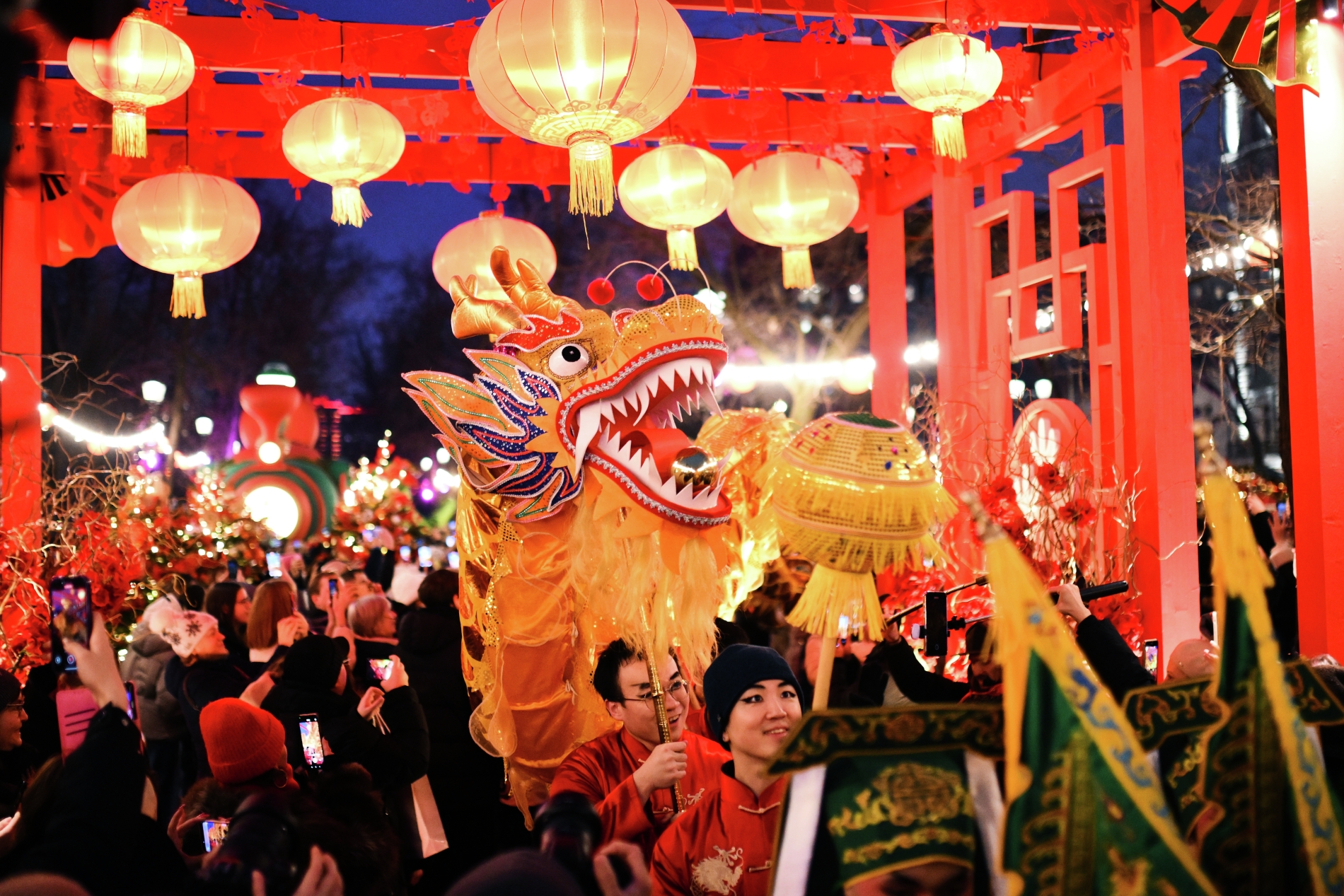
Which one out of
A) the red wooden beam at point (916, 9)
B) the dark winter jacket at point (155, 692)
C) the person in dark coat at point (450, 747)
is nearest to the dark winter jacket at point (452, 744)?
the person in dark coat at point (450, 747)

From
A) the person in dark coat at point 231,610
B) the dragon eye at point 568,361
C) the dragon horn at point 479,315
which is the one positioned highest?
the dragon horn at point 479,315

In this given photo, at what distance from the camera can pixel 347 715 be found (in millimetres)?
3742

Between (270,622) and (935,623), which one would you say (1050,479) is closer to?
(935,623)

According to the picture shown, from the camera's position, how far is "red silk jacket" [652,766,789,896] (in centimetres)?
245

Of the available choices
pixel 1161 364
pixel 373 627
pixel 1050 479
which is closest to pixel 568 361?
pixel 373 627

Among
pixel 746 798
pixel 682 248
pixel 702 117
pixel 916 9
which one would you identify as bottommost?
pixel 746 798

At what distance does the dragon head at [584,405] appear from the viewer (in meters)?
3.27

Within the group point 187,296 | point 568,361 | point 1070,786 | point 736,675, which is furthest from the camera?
point 187,296

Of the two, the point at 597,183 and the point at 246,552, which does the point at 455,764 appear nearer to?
the point at 597,183

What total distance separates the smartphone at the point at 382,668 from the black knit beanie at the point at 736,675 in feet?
5.30

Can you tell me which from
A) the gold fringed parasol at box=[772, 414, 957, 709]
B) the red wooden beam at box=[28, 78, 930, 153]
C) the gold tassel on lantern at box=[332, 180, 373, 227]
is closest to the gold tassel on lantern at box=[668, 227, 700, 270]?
the red wooden beam at box=[28, 78, 930, 153]

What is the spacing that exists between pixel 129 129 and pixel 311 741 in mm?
3359

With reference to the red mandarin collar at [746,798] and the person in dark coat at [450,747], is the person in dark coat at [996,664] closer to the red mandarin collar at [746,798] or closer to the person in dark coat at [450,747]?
the red mandarin collar at [746,798]

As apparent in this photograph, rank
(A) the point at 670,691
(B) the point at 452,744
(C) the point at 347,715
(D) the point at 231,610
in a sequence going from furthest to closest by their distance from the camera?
(D) the point at 231,610 → (B) the point at 452,744 → (C) the point at 347,715 → (A) the point at 670,691
